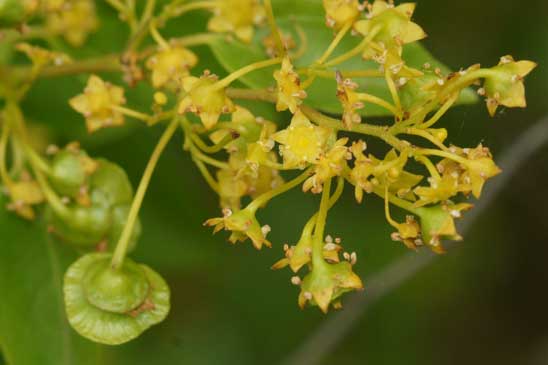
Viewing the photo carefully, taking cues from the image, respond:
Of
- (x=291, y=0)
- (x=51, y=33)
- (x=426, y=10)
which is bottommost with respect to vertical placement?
(x=426, y=10)

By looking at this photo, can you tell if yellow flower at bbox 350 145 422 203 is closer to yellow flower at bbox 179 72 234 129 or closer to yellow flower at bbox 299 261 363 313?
yellow flower at bbox 299 261 363 313

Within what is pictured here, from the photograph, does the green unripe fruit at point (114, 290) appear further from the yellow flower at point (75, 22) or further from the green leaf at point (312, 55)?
the yellow flower at point (75, 22)

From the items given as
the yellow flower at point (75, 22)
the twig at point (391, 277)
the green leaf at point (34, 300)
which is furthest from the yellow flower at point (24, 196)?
the twig at point (391, 277)

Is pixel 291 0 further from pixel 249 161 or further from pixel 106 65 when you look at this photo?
pixel 249 161

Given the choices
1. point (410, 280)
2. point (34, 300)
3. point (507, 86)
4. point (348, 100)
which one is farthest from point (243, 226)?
point (410, 280)

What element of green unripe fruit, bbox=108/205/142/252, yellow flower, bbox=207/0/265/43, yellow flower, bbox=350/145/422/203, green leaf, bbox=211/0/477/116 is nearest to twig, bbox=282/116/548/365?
green leaf, bbox=211/0/477/116

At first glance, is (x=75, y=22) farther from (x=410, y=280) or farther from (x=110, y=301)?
(x=410, y=280)

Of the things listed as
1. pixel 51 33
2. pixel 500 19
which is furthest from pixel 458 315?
pixel 51 33
